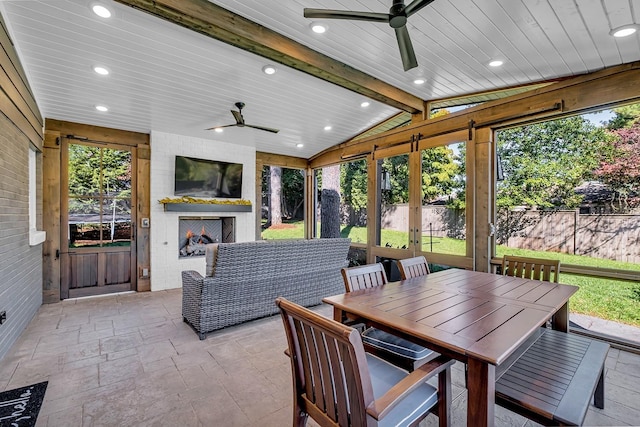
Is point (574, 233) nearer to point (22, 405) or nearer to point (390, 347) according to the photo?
point (390, 347)

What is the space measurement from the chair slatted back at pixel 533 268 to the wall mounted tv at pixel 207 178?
474cm

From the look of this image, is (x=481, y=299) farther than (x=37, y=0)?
No

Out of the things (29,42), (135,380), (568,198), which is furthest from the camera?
(568,198)

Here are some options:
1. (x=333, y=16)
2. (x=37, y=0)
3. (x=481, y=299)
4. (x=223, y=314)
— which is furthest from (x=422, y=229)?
(x=37, y=0)

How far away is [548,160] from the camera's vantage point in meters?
3.79

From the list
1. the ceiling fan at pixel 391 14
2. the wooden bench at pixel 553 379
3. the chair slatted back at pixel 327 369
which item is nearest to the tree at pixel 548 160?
the wooden bench at pixel 553 379

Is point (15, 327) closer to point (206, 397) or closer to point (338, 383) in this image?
point (206, 397)

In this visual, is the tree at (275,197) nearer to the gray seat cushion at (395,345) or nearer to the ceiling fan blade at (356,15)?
the ceiling fan blade at (356,15)

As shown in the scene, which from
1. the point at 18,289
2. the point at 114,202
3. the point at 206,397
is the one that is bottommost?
the point at 206,397

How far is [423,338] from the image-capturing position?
1.41m

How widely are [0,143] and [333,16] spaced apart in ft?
9.66

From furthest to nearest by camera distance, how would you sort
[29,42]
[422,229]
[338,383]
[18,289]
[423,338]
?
[422,229]
[18,289]
[29,42]
[423,338]
[338,383]

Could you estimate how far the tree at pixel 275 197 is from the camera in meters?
8.42

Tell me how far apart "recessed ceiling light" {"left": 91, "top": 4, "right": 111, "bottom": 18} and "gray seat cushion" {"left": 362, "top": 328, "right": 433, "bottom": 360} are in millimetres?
3210
